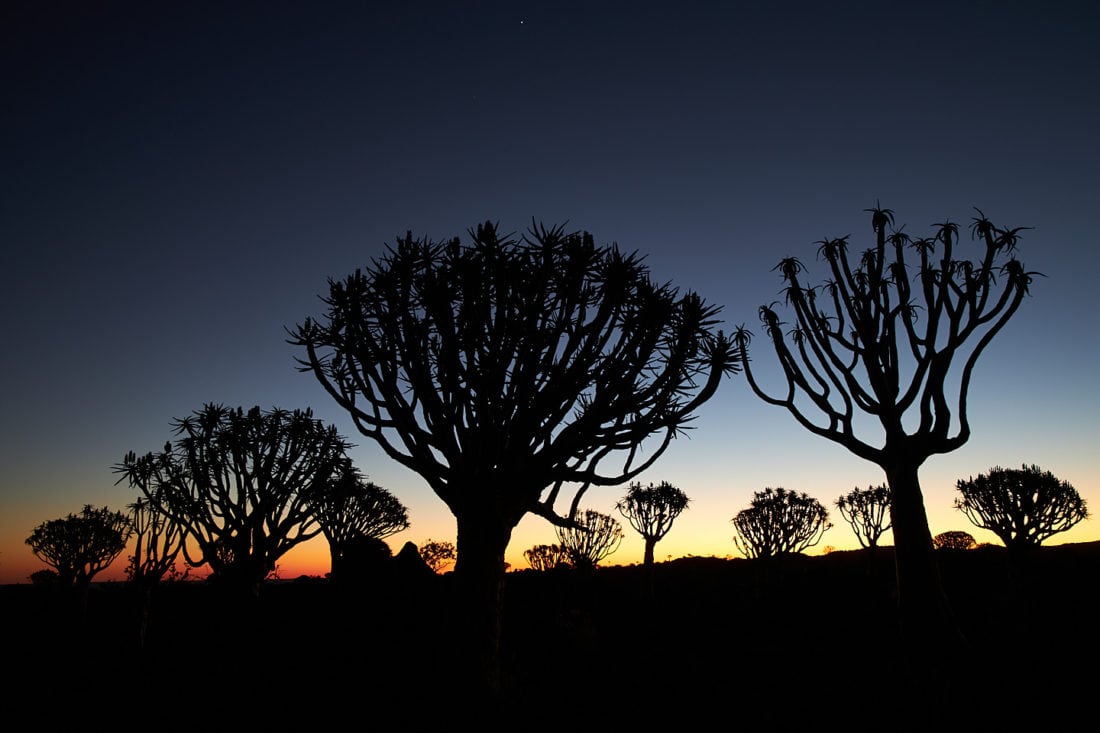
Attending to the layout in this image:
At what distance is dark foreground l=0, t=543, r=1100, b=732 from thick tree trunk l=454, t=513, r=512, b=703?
0.21 meters

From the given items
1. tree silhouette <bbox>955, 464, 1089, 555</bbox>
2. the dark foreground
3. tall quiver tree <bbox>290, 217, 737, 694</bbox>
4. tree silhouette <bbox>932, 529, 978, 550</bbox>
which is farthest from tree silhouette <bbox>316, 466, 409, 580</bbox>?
tree silhouette <bbox>932, 529, 978, 550</bbox>

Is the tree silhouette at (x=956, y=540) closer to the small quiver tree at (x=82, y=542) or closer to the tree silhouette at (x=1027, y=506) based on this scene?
the tree silhouette at (x=1027, y=506)

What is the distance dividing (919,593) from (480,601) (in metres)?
7.33

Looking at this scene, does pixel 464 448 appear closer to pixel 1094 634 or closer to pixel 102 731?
pixel 102 731

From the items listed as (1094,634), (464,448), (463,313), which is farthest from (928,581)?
(463,313)

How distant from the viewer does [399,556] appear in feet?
50.7

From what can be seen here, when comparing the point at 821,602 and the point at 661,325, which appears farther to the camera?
the point at 821,602

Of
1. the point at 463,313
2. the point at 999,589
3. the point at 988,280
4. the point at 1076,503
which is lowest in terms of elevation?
the point at 999,589

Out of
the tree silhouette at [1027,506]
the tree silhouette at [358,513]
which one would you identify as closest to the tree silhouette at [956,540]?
the tree silhouette at [1027,506]

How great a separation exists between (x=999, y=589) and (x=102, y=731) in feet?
66.6

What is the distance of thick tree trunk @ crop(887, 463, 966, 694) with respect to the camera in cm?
856

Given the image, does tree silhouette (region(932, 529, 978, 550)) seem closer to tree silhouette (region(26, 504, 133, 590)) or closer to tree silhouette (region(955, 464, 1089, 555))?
tree silhouette (region(955, 464, 1089, 555))

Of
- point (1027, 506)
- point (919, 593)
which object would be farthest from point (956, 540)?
point (919, 593)

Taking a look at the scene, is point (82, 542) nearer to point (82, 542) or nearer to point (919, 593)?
point (82, 542)
